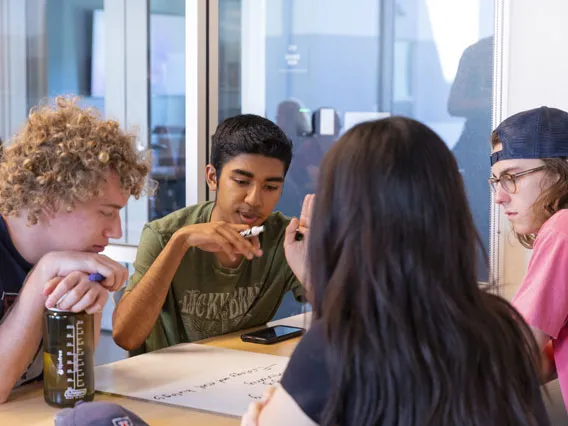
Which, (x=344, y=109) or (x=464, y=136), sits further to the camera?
(x=344, y=109)

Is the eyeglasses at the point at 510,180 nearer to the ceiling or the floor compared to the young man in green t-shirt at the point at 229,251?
nearer to the ceiling

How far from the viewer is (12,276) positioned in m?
1.48

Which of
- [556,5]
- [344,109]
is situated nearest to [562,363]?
[556,5]

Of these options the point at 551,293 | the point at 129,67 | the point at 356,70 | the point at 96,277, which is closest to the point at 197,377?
the point at 96,277

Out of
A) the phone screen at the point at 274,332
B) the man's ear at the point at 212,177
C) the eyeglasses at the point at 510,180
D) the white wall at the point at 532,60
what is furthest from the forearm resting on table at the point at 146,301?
the white wall at the point at 532,60

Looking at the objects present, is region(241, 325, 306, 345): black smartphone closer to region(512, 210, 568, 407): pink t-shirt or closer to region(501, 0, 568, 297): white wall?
region(512, 210, 568, 407): pink t-shirt

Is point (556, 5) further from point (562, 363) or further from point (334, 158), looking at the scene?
point (334, 158)

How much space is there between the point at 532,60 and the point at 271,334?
3.80 feet

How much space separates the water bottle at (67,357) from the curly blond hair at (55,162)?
0.72 ft

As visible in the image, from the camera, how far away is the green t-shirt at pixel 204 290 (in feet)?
6.66

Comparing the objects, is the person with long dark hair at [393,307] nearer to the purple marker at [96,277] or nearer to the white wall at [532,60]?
the purple marker at [96,277]

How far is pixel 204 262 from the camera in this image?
2080 millimetres

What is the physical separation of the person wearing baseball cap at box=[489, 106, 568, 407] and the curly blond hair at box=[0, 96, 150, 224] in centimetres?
80

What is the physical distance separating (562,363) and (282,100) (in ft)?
6.27
